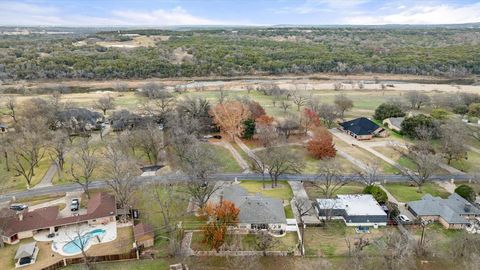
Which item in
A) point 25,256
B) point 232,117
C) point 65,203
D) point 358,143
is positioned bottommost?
point 65,203

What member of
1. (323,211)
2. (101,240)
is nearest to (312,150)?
(323,211)

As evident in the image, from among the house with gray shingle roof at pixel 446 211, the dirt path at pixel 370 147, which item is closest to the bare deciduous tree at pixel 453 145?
the dirt path at pixel 370 147

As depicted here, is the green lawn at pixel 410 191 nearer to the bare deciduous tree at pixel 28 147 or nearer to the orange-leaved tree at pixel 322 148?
the orange-leaved tree at pixel 322 148

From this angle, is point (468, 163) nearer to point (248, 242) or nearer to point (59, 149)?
point (248, 242)

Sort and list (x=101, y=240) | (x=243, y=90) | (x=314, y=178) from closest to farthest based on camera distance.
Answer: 1. (x=101, y=240)
2. (x=314, y=178)
3. (x=243, y=90)

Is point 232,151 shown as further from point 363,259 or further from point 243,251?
point 363,259

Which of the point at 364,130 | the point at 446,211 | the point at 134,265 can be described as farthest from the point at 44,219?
the point at 364,130
